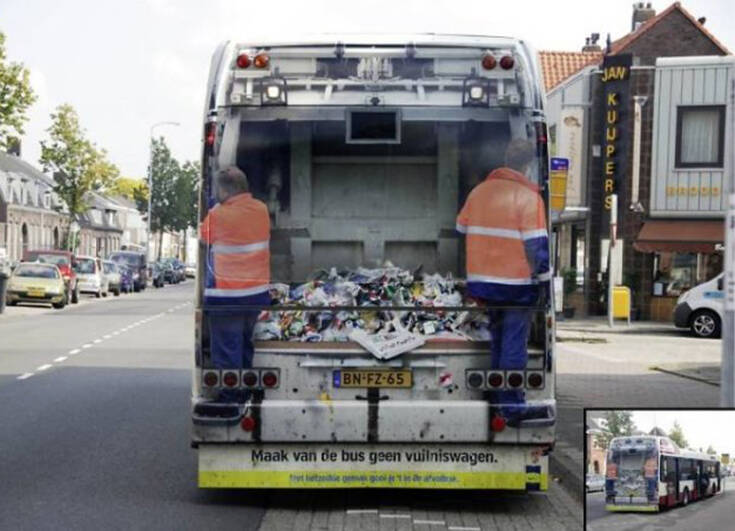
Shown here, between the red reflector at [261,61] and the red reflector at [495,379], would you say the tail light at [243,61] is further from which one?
the red reflector at [495,379]

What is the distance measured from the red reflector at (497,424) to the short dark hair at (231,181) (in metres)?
2.06

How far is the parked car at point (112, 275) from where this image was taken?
55.0m

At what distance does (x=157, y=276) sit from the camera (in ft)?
246

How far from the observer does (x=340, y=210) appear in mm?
7957

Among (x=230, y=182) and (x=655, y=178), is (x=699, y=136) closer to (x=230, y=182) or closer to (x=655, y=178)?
(x=655, y=178)

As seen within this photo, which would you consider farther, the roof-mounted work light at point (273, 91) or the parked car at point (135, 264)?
the parked car at point (135, 264)

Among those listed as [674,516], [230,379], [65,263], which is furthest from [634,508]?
[65,263]

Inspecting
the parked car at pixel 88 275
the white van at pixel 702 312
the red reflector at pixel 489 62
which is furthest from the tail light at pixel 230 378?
the parked car at pixel 88 275

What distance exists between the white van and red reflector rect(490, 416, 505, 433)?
70.6 feet

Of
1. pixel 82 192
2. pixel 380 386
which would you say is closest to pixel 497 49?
pixel 380 386

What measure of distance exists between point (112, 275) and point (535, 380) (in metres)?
50.0

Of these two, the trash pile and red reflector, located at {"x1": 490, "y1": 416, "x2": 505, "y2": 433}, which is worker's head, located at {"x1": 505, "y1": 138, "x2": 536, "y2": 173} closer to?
the trash pile

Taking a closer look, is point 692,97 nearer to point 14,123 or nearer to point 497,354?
point 14,123

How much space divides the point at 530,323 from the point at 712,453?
4617mm
